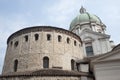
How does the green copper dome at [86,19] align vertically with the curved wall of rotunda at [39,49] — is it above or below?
above

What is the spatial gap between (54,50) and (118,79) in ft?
26.2

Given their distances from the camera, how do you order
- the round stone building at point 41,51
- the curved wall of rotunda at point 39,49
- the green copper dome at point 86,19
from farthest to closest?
the green copper dome at point 86,19 → the curved wall of rotunda at point 39,49 → the round stone building at point 41,51

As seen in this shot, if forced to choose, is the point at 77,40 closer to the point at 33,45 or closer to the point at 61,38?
the point at 61,38

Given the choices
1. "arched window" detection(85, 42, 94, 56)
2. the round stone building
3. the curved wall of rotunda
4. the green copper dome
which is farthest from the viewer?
the green copper dome

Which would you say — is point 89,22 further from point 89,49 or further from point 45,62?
point 45,62

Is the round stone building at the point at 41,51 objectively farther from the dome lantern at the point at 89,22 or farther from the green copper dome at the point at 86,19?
the green copper dome at the point at 86,19

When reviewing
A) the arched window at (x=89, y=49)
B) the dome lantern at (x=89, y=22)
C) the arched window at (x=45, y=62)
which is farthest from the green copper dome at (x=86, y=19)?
the arched window at (x=45, y=62)

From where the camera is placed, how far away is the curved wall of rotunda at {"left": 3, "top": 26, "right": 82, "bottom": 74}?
18.7 m

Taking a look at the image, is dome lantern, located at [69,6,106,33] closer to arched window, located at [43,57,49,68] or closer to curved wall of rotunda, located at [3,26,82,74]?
curved wall of rotunda, located at [3,26,82,74]

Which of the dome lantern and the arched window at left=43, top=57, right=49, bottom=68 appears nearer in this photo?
the arched window at left=43, top=57, right=49, bottom=68

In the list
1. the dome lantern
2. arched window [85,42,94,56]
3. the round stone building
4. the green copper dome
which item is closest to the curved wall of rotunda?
the round stone building

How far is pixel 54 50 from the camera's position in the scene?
63.9 ft

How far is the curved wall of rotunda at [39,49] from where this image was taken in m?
18.7

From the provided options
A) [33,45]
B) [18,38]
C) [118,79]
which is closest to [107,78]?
[118,79]
